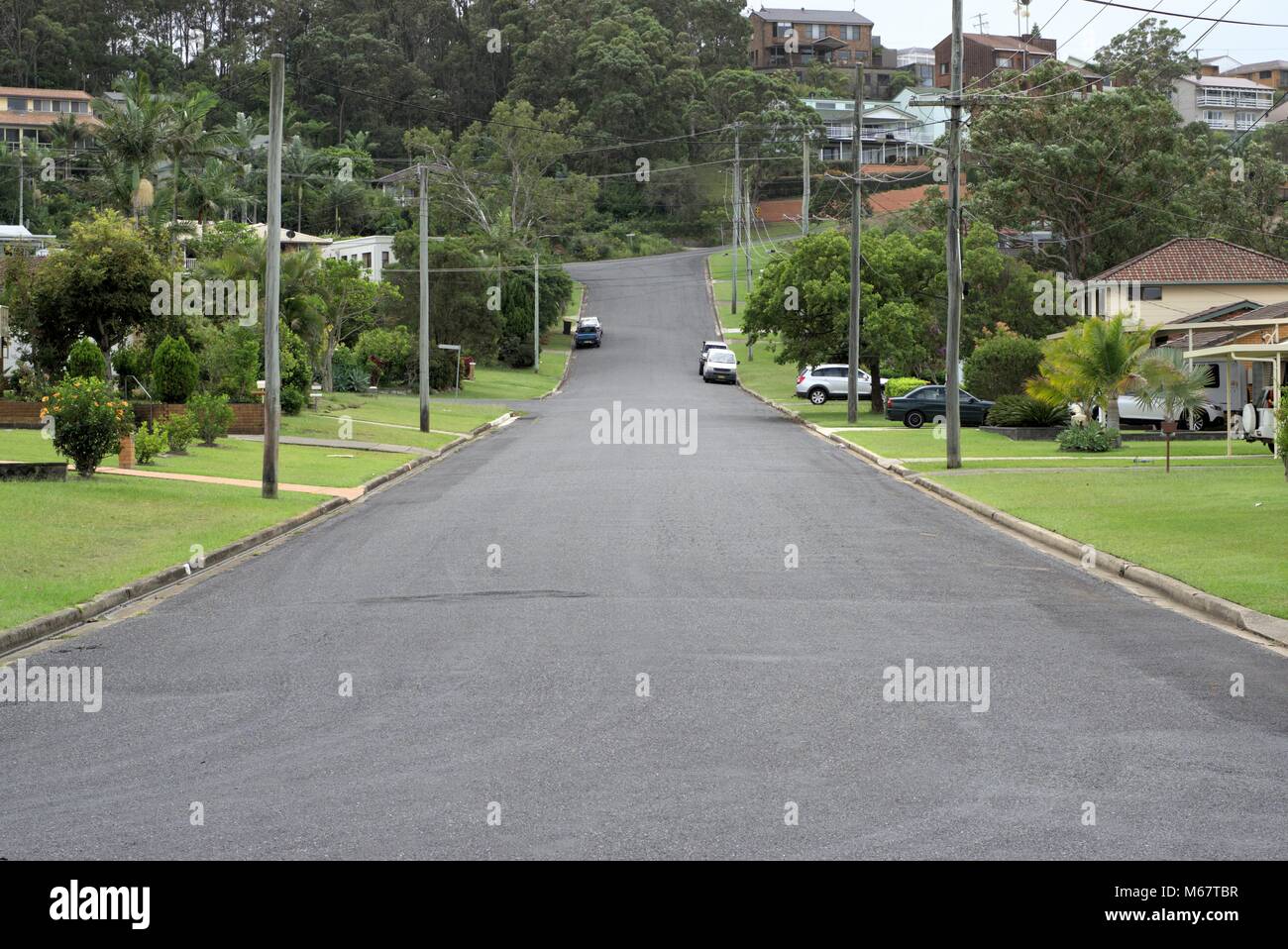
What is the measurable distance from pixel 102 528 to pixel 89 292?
17.5 metres

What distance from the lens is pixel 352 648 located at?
11.9m

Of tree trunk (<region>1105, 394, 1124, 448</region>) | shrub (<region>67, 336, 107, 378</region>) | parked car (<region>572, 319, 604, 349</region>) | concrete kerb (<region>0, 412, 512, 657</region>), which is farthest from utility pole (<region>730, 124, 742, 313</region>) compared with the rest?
concrete kerb (<region>0, 412, 512, 657</region>)

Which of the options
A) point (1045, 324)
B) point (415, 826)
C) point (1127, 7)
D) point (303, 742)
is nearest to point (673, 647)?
point (303, 742)

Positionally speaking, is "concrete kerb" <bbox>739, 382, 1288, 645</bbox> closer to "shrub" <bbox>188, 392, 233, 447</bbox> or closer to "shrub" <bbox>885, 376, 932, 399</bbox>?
"shrub" <bbox>188, 392, 233, 447</bbox>

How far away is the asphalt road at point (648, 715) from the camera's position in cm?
706

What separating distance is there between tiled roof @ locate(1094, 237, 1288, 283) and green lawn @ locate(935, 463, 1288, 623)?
30450 mm

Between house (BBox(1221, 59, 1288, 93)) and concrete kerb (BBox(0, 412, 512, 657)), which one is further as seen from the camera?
house (BBox(1221, 59, 1288, 93))

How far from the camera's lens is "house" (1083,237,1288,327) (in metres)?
57.5

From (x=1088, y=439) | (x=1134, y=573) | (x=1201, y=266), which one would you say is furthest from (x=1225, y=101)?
(x=1134, y=573)

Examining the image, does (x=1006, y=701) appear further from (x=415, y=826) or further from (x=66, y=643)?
(x=66, y=643)

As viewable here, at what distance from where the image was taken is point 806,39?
161 meters

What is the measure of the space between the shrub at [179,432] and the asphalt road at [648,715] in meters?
12.6

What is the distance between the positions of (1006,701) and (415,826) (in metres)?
4.52

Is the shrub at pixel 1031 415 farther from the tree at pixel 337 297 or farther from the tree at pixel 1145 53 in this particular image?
the tree at pixel 1145 53
